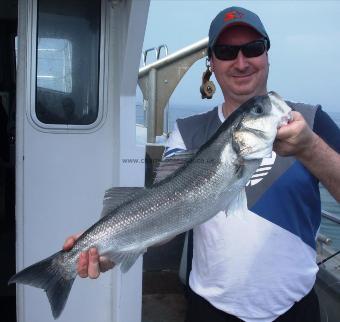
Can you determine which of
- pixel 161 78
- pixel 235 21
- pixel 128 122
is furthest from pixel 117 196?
pixel 161 78

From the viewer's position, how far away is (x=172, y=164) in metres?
2.47

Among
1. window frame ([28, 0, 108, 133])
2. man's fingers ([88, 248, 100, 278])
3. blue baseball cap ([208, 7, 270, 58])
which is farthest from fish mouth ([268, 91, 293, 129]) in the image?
window frame ([28, 0, 108, 133])

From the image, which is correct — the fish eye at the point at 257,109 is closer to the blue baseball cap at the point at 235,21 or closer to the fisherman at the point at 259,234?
the fisherman at the point at 259,234

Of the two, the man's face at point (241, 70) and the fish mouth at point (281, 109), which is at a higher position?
the man's face at point (241, 70)

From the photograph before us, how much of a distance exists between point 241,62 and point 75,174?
86.4 inches

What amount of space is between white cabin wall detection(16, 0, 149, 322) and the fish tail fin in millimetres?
1389

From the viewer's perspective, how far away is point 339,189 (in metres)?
2.28

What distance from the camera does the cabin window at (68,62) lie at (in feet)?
13.3

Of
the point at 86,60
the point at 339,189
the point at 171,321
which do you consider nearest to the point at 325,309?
the point at 171,321

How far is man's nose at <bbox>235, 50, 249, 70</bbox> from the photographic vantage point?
249cm

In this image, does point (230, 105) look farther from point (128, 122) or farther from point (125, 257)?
point (128, 122)

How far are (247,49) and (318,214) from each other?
1041mm

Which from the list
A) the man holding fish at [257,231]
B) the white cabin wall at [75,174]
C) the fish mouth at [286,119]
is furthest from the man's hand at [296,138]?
the white cabin wall at [75,174]

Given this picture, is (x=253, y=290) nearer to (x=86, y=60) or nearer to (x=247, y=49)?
(x=247, y=49)
